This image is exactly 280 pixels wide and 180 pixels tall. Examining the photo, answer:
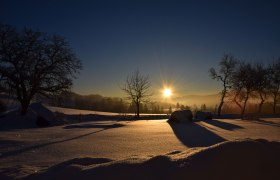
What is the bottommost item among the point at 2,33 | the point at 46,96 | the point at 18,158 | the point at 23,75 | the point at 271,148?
the point at 18,158

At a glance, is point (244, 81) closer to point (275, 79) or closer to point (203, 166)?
point (275, 79)

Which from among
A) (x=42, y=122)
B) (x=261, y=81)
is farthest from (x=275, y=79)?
(x=42, y=122)

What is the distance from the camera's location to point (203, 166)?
4.03 m

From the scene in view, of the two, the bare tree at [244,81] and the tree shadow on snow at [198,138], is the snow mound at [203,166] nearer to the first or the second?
the tree shadow on snow at [198,138]

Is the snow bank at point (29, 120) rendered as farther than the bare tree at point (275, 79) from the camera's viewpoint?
No

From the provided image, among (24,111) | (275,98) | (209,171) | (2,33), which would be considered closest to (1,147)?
(209,171)

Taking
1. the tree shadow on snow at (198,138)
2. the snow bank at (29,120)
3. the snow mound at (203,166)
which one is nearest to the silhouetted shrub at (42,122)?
the snow bank at (29,120)

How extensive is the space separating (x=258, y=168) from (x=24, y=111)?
2738 centimetres

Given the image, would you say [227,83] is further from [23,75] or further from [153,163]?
[153,163]

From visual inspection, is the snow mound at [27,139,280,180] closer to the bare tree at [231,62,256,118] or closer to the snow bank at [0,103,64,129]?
the snow bank at [0,103,64,129]

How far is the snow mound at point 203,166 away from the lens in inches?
156

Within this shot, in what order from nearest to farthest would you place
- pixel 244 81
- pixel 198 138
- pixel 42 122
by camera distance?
1. pixel 198 138
2. pixel 42 122
3. pixel 244 81

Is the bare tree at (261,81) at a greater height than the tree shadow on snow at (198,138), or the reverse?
the bare tree at (261,81)

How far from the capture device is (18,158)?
26.4 feet
